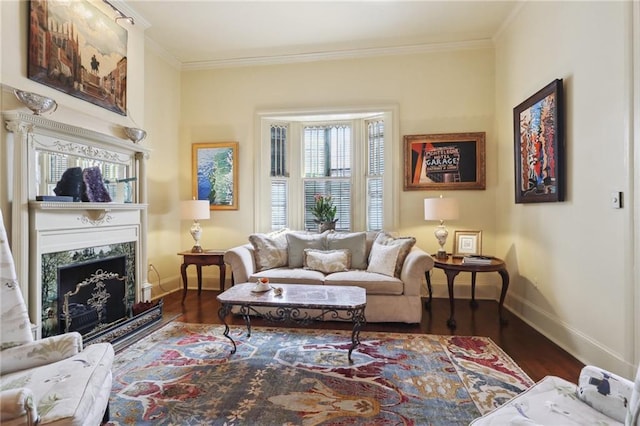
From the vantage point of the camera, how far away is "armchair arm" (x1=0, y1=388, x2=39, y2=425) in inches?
38.7

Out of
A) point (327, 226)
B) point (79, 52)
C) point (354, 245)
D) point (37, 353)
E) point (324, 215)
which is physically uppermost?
point (79, 52)

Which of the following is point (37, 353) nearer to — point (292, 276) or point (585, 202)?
point (292, 276)

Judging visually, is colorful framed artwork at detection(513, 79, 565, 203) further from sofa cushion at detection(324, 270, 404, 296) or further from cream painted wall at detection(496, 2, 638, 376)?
sofa cushion at detection(324, 270, 404, 296)

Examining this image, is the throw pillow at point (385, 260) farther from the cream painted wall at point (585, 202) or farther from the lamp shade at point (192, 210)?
the lamp shade at point (192, 210)

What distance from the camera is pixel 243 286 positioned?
9.19 feet

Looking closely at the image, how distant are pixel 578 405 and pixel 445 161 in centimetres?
324

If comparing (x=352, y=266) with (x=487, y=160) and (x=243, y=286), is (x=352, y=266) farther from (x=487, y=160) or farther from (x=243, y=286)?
(x=487, y=160)

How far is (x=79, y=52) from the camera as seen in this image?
282cm

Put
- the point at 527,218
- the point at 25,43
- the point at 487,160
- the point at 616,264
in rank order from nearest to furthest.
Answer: the point at 616,264, the point at 25,43, the point at 527,218, the point at 487,160

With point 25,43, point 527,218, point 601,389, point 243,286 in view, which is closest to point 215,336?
point 243,286

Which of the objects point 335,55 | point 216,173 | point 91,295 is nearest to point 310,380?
point 91,295

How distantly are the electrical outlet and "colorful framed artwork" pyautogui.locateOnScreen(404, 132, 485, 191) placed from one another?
1940 mm

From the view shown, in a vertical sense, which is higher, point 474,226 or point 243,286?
point 474,226

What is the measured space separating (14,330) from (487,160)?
4559 millimetres
